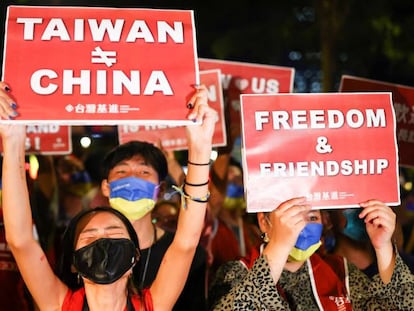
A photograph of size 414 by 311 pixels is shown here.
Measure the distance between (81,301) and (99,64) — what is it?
0.96 meters

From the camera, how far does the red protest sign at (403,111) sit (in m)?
4.62

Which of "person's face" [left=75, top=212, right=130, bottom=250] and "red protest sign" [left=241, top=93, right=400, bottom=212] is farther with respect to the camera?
"red protest sign" [left=241, top=93, right=400, bottom=212]

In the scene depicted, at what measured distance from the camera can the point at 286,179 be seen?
323cm

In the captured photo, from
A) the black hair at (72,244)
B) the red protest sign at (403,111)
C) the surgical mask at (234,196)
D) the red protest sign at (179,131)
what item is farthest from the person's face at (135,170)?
the surgical mask at (234,196)

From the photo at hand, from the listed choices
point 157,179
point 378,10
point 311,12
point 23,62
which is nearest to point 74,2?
point 157,179

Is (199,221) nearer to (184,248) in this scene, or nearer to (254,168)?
(184,248)

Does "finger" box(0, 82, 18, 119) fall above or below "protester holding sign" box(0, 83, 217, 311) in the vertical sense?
above

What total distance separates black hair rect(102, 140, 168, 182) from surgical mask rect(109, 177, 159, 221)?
7.2 inches

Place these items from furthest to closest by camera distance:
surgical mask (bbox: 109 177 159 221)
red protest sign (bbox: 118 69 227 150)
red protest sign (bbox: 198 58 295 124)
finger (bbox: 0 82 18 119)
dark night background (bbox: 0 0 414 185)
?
1. dark night background (bbox: 0 0 414 185)
2. red protest sign (bbox: 198 58 295 124)
3. red protest sign (bbox: 118 69 227 150)
4. surgical mask (bbox: 109 177 159 221)
5. finger (bbox: 0 82 18 119)

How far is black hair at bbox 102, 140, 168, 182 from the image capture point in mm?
3826

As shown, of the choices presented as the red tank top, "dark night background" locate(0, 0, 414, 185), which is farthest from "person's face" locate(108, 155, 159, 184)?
"dark night background" locate(0, 0, 414, 185)

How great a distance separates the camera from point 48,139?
5469 millimetres

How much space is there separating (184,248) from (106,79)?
29.9 inches

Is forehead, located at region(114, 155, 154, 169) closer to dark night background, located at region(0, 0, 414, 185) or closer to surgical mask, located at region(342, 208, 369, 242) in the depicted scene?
surgical mask, located at region(342, 208, 369, 242)
